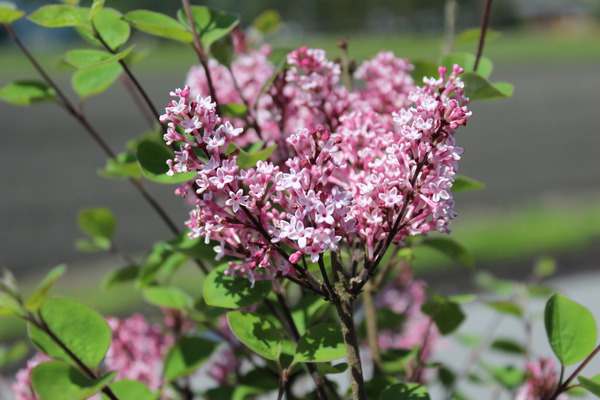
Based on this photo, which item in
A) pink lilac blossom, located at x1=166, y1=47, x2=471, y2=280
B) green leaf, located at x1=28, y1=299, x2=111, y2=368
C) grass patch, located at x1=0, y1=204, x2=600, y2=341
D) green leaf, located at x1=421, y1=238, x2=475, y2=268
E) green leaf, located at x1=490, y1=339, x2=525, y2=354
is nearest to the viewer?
pink lilac blossom, located at x1=166, y1=47, x2=471, y2=280

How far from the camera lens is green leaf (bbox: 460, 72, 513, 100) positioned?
0.57m

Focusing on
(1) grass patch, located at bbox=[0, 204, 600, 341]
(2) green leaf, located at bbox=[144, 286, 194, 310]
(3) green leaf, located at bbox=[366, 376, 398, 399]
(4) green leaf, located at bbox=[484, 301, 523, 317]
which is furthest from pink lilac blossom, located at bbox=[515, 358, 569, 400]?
(1) grass patch, located at bbox=[0, 204, 600, 341]

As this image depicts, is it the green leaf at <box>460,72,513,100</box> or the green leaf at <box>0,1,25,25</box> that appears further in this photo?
the green leaf at <box>0,1,25,25</box>

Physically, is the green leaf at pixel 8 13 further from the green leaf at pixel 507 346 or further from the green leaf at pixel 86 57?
the green leaf at pixel 507 346

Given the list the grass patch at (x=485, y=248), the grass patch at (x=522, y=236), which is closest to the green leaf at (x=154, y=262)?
the grass patch at (x=485, y=248)

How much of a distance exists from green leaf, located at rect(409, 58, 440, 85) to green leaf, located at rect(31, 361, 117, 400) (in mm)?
436

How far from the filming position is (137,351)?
2.91ft

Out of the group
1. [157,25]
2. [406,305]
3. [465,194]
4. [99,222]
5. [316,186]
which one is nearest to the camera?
[316,186]

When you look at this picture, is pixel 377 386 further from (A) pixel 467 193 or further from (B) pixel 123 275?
(A) pixel 467 193

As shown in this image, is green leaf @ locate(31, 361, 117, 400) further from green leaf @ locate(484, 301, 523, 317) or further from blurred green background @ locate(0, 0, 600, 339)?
green leaf @ locate(484, 301, 523, 317)

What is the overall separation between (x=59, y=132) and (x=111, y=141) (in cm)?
98

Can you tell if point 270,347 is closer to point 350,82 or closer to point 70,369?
point 70,369

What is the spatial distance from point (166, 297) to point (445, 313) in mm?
338

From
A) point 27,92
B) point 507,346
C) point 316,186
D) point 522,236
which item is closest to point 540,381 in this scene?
point 507,346
